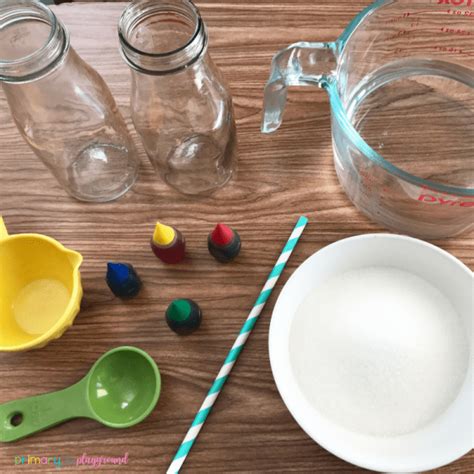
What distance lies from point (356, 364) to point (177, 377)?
0.18 metres

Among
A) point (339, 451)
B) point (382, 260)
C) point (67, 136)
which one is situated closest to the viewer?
point (339, 451)

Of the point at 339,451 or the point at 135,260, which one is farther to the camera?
the point at 135,260

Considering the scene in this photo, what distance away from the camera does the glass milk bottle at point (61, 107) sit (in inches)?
21.6

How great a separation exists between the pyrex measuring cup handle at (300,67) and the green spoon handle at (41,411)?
358 millimetres

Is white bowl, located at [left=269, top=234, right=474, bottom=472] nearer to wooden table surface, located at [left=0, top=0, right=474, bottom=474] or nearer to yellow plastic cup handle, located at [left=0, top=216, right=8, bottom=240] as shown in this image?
wooden table surface, located at [left=0, top=0, right=474, bottom=474]

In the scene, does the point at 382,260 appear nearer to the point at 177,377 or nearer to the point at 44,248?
the point at 177,377

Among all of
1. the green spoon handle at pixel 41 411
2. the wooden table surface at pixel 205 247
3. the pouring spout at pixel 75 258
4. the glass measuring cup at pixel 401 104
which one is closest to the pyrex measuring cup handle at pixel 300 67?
the glass measuring cup at pixel 401 104

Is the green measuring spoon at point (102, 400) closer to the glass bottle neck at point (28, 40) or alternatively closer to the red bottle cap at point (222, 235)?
the red bottle cap at point (222, 235)

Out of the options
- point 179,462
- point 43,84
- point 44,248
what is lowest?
point 179,462

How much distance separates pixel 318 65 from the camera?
2.01 feet

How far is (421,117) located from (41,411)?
1.75ft

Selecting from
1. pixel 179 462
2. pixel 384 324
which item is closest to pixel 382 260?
pixel 384 324

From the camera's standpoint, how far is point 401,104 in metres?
0.72

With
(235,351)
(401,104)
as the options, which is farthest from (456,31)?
(235,351)
